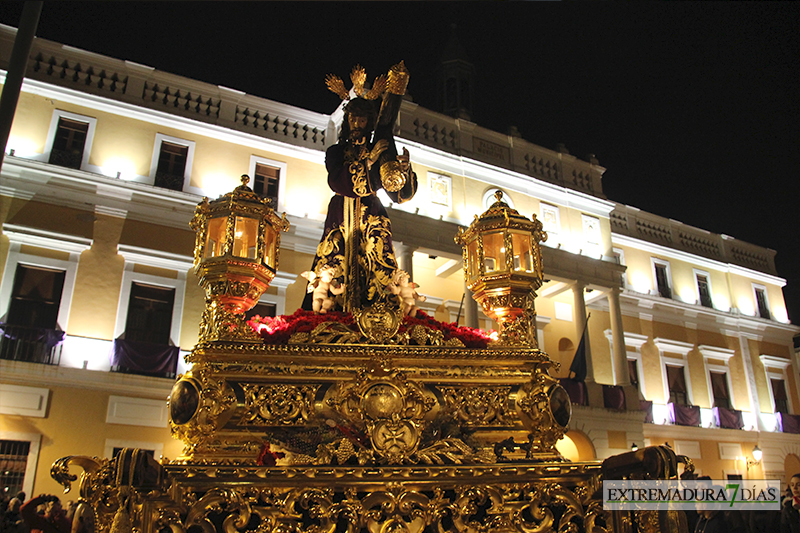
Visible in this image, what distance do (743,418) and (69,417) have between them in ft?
77.4

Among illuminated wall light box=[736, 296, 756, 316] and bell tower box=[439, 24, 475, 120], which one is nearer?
bell tower box=[439, 24, 475, 120]

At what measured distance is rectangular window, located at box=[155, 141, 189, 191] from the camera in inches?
617

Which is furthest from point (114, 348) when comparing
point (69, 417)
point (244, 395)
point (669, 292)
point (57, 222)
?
point (669, 292)

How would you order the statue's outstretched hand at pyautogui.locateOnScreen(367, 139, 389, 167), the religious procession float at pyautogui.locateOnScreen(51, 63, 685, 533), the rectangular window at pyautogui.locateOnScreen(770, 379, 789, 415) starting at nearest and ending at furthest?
the religious procession float at pyautogui.locateOnScreen(51, 63, 685, 533), the statue's outstretched hand at pyautogui.locateOnScreen(367, 139, 389, 167), the rectangular window at pyautogui.locateOnScreen(770, 379, 789, 415)

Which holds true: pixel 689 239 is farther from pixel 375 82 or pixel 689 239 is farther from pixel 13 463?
pixel 13 463

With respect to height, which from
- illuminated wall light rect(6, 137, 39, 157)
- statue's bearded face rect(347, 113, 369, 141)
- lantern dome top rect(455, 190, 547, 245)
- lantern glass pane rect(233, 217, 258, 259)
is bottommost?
lantern glass pane rect(233, 217, 258, 259)

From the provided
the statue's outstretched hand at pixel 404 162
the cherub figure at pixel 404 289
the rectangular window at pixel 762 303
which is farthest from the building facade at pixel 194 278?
the statue's outstretched hand at pixel 404 162

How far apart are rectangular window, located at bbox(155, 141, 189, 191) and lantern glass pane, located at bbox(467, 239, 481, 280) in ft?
41.1

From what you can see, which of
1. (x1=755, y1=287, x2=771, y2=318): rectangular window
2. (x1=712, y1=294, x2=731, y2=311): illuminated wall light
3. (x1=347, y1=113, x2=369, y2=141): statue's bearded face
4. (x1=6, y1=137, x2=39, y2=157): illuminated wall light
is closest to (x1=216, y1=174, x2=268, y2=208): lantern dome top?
(x1=347, y1=113, x2=369, y2=141): statue's bearded face

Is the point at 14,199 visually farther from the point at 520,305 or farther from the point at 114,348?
the point at 520,305

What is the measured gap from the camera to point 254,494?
3.06m

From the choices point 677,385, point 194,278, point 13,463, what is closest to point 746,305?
point 677,385

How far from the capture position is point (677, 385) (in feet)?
76.2

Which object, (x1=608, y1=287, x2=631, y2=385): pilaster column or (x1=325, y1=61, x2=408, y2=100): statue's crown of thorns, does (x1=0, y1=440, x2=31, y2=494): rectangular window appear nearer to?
(x1=325, y1=61, x2=408, y2=100): statue's crown of thorns
